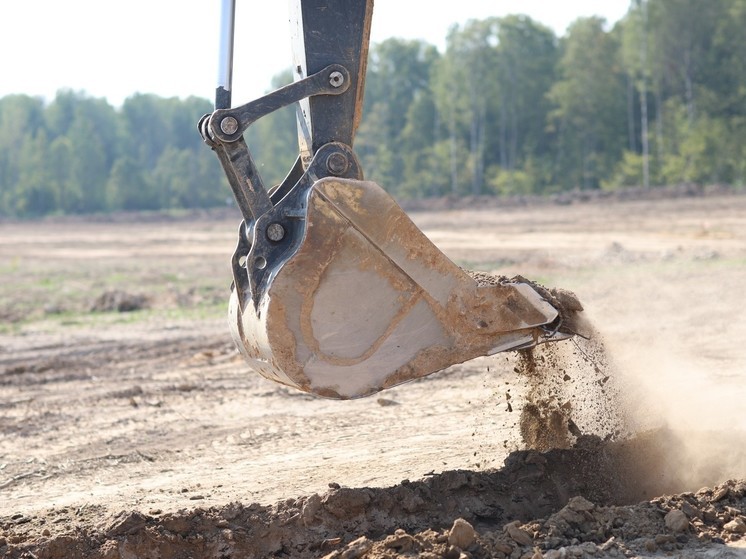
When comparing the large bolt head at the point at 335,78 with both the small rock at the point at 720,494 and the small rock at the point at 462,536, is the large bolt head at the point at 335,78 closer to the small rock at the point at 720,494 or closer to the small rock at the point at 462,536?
the small rock at the point at 462,536

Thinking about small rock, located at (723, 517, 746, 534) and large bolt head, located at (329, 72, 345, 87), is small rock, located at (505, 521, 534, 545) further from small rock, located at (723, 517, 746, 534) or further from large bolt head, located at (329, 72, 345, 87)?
large bolt head, located at (329, 72, 345, 87)

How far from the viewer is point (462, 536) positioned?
4.32 m

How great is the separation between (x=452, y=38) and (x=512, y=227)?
33239 millimetres

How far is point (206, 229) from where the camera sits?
40688 mm

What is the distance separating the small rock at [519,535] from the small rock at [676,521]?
2.16 feet

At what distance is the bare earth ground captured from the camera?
468cm

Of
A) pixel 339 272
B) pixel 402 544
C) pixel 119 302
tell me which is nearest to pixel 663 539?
pixel 402 544

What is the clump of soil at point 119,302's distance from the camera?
16138 mm

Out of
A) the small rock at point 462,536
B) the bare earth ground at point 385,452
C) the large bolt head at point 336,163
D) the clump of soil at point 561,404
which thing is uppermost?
the large bolt head at point 336,163

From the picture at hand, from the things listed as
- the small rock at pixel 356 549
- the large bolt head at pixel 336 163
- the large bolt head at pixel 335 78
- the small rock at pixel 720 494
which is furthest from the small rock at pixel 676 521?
the large bolt head at pixel 335 78

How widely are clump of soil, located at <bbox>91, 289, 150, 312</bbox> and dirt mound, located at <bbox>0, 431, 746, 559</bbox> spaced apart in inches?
438

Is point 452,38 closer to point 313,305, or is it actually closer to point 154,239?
point 154,239

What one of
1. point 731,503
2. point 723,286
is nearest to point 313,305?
point 731,503

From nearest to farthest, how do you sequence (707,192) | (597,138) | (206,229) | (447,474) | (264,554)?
(264,554), (447,474), (707,192), (206,229), (597,138)
